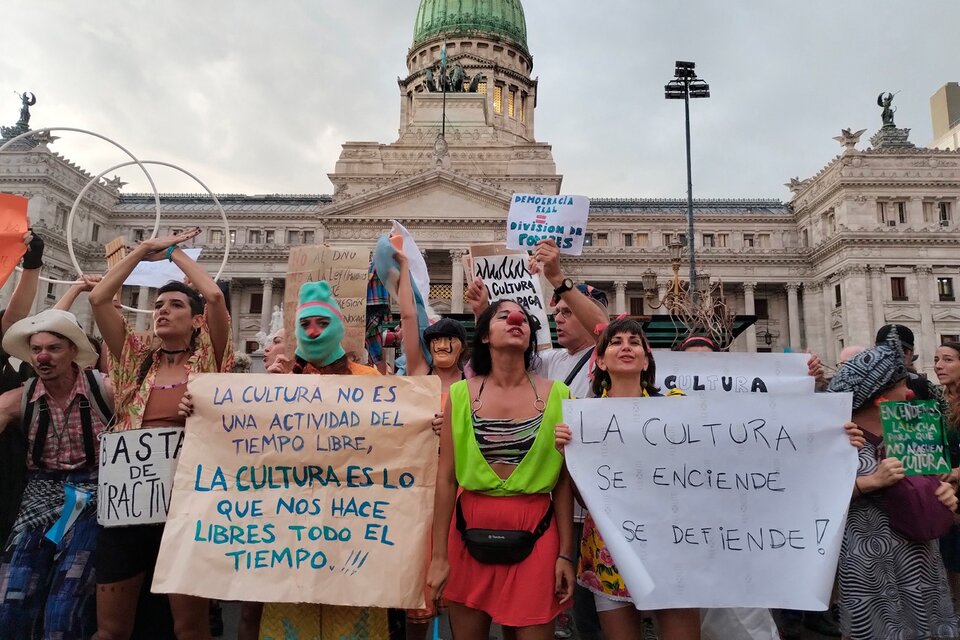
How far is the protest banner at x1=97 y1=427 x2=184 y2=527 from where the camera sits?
3639mm

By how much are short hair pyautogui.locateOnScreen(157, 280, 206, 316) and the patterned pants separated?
1.41m

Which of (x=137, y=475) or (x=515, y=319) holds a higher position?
(x=515, y=319)

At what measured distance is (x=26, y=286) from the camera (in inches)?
192

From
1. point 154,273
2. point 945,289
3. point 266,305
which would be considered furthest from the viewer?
point 266,305

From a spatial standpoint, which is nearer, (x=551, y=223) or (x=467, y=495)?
(x=467, y=495)

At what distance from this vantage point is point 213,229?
4769cm

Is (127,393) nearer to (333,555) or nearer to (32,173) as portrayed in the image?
(333,555)

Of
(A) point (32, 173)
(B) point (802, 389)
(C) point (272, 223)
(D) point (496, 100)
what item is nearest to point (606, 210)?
(D) point (496, 100)

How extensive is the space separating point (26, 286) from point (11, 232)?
0.58m

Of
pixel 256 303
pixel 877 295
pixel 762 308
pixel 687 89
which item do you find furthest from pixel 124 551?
pixel 762 308

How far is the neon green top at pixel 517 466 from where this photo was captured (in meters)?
3.16

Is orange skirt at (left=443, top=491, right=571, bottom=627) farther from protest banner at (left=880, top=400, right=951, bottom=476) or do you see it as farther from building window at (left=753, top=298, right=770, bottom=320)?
building window at (left=753, top=298, right=770, bottom=320)

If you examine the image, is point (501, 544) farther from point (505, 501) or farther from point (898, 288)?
point (898, 288)

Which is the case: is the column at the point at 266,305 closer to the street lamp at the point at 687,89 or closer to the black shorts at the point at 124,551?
the street lamp at the point at 687,89
